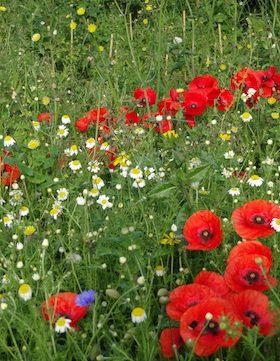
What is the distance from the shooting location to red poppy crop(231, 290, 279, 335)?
1814mm

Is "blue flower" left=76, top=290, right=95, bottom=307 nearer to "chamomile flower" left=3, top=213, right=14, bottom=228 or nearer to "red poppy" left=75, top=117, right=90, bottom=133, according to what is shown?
"chamomile flower" left=3, top=213, right=14, bottom=228

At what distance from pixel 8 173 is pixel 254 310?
1.29m

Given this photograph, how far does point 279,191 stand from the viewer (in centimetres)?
263

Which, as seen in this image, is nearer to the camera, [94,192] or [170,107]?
[94,192]

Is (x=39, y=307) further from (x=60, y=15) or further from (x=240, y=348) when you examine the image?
(x=60, y=15)

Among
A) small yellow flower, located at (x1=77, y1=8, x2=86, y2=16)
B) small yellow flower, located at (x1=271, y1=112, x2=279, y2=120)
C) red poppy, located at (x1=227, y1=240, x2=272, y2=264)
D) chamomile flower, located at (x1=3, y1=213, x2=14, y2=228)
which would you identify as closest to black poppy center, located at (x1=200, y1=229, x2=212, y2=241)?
red poppy, located at (x1=227, y1=240, x2=272, y2=264)

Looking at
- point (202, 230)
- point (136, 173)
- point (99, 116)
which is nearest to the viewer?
point (202, 230)

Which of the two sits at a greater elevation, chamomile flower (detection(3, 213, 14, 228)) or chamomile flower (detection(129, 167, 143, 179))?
chamomile flower (detection(129, 167, 143, 179))

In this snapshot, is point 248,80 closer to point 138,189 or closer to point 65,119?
point 65,119

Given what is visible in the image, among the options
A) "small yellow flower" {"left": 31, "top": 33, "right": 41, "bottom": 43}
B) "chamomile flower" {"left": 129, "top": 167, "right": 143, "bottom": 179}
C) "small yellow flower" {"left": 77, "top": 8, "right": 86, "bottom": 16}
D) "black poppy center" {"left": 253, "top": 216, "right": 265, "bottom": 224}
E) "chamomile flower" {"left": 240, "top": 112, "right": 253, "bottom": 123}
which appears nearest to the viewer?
"black poppy center" {"left": 253, "top": 216, "right": 265, "bottom": 224}

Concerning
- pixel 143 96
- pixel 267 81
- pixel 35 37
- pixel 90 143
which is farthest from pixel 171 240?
pixel 35 37

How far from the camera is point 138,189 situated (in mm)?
2514

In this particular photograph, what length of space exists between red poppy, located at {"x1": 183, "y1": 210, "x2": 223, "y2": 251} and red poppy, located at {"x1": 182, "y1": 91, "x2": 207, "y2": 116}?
1062 millimetres

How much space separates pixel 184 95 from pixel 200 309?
148cm
